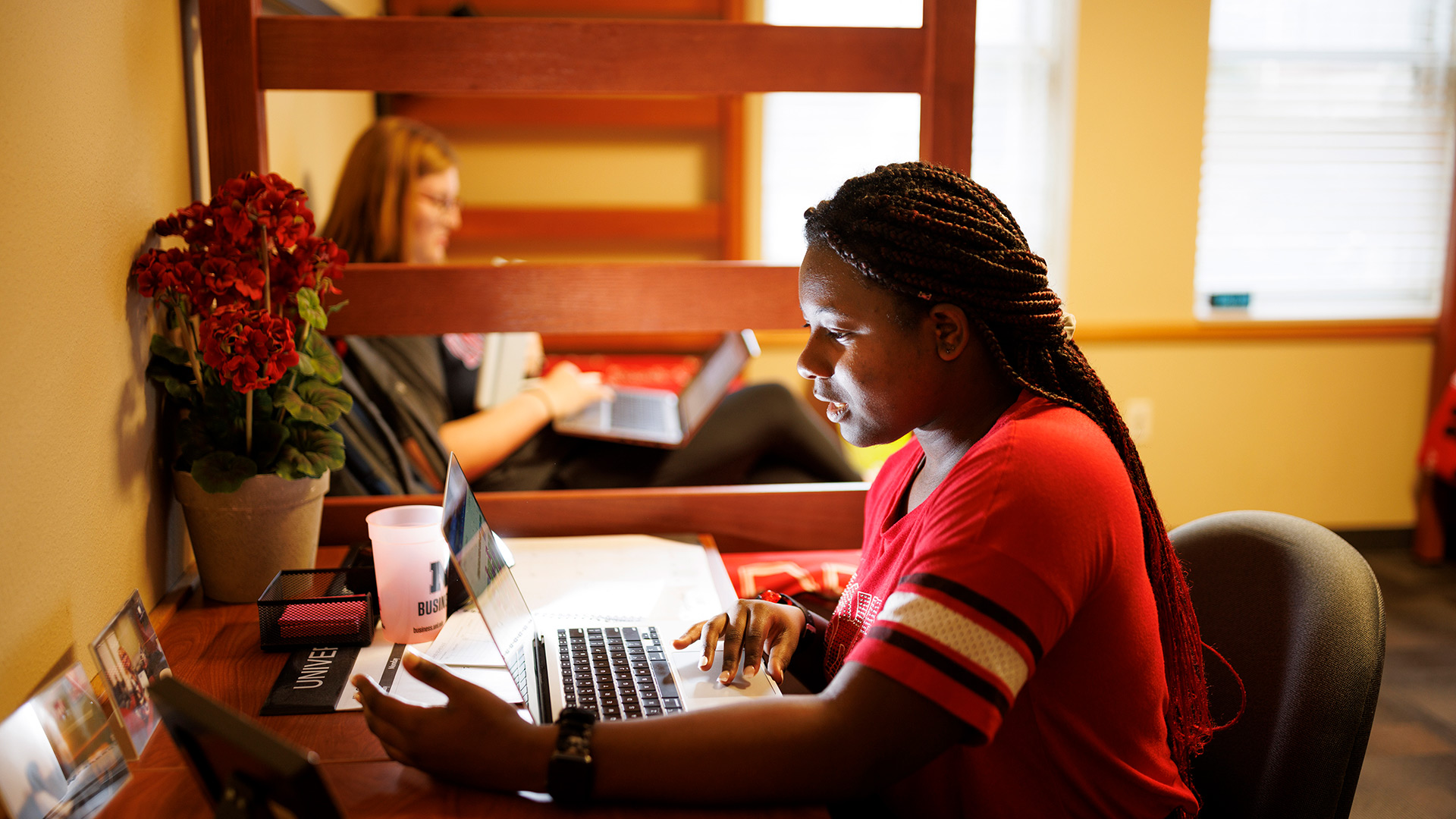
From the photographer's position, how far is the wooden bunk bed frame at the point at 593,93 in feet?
4.28

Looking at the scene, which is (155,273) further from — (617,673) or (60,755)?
(617,673)

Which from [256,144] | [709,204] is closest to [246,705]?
[256,144]

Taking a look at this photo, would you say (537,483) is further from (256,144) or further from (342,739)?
(342,739)

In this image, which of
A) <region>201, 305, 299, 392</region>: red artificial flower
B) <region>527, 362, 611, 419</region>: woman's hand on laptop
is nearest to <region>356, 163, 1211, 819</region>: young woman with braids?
<region>201, 305, 299, 392</region>: red artificial flower

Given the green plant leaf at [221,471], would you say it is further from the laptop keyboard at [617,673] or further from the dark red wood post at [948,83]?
the dark red wood post at [948,83]

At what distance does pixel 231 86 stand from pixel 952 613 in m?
1.14

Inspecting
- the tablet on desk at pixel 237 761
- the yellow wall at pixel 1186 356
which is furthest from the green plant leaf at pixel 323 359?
the yellow wall at pixel 1186 356

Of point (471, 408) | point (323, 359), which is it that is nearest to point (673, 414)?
point (471, 408)

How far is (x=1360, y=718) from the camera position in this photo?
84 cm

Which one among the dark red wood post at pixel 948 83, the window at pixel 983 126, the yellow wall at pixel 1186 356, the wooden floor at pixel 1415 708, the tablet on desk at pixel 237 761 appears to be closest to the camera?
the tablet on desk at pixel 237 761

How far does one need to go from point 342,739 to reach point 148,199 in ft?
2.22

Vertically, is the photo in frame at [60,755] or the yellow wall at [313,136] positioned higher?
the yellow wall at [313,136]

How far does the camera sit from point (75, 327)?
0.91 meters

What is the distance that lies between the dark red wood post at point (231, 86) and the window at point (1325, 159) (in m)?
3.06
